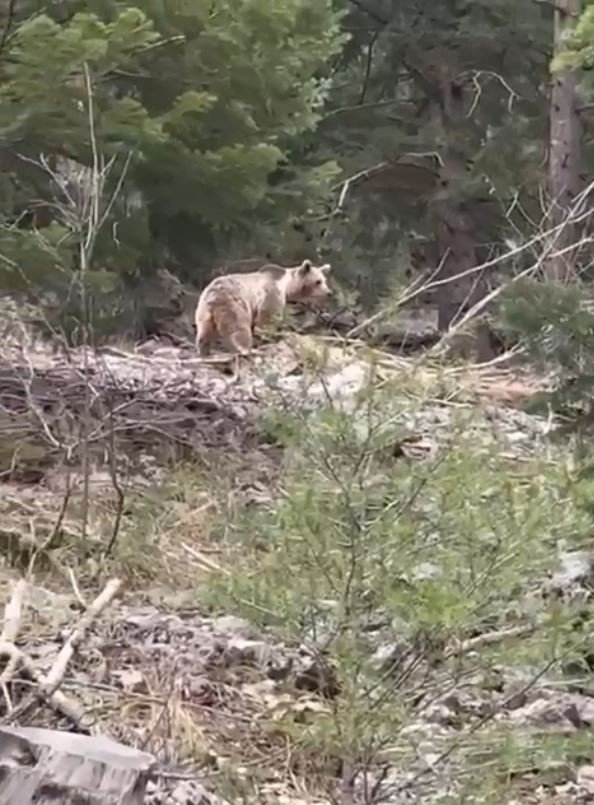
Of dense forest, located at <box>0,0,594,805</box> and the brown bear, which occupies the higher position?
dense forest, located at <box>0,0,594,805</box>

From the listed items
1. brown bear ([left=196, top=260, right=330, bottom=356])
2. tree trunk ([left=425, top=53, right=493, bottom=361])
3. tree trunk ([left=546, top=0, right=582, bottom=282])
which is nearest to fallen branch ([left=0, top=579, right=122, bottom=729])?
brown bear ([left=196, top=260, right=330, bottom=356])

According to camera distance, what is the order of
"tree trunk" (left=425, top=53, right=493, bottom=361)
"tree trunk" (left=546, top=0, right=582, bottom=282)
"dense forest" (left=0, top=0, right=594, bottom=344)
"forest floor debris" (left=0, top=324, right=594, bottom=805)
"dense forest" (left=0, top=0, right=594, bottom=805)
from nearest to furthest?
"dense forest" (left=0, top=0, right=594, bottom=805) → "forest floor debris" (left=0, top=324, right=594, bottom=805) → "dense forest" (left=0, top=0, right=594, bottom=344) → "tree trunk" (left=546, top=0, right=582, bottom=282) → "tree trunk" (left=425, top=53, right=493, bottom=361)

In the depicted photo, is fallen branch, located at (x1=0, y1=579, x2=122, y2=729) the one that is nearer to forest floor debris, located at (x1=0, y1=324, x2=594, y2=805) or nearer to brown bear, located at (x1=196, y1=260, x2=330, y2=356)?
forest floor debris, located at (x1=0, y1=324, x2=594, y2=805)

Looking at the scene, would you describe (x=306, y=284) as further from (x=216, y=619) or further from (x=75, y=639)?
(x=75, y=639)

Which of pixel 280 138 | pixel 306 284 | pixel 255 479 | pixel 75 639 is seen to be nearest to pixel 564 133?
pixel 306 284

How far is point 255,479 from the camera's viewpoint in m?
6.65

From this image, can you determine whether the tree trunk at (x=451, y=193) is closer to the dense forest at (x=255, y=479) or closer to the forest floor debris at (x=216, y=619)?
the dense forest at (x=255, y=479)

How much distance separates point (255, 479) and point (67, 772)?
3.58m

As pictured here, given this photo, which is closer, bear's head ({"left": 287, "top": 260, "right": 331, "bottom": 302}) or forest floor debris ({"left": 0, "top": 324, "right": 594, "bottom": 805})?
forest floor debris ({"left": 0, "top": 324, "right": 594, "bottom": 805})

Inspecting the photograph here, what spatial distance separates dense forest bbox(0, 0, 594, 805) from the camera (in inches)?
119

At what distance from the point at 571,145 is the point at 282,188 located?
3.38m

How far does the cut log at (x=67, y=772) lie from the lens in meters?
3.05

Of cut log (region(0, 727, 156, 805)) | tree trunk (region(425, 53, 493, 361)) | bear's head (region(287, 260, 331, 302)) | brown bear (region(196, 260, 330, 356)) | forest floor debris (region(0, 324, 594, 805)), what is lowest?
tree trunk (region(425, 53, 493, 361))

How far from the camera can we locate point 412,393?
3236 millimetres
